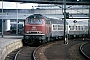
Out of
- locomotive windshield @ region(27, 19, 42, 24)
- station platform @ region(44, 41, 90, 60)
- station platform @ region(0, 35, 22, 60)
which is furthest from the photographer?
locomotive windshield @ region(27, 19, 42, 24)

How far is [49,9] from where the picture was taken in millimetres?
70438

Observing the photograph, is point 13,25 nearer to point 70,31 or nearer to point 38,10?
point 38,10

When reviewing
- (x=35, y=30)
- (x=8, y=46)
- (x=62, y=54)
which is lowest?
(x=62, y=54)

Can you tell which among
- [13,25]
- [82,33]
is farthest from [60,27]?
[13,25]

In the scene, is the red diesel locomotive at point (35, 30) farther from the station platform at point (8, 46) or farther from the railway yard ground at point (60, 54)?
the railway yard ground at point (60, 54)

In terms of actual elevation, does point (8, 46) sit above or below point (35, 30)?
below

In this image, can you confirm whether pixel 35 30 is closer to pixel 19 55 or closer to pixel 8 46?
pixel 8 46

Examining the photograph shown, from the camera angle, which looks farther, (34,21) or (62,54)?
(34,21)

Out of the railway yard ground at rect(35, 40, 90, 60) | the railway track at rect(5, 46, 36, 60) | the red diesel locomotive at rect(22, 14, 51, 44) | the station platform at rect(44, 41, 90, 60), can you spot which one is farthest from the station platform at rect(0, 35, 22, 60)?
the station platform at rect(44, 41, 90, 60)

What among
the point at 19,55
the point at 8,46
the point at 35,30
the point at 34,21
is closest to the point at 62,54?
the point at 19,55

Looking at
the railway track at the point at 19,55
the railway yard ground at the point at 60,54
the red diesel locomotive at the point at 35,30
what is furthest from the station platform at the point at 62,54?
the red diesel locomotive at the point at 35,30

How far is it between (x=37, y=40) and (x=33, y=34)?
813 millimetres

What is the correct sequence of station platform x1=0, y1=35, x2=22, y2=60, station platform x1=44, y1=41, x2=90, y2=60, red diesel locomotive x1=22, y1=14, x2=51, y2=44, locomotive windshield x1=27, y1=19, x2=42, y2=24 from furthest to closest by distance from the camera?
locomotive windshield x1=27, y1=19, x2=42, y2=24, red diesel locomotive x1=22, y1=14, x2=51, y2=44, station platform x1=44, y1=41, x2=90, y2=60, station platform x1=0, y1=35, x2=22, y2=60

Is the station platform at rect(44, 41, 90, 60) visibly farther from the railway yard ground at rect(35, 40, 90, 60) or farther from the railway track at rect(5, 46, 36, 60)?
the railway track at rect(5, 46, 36, 60)
